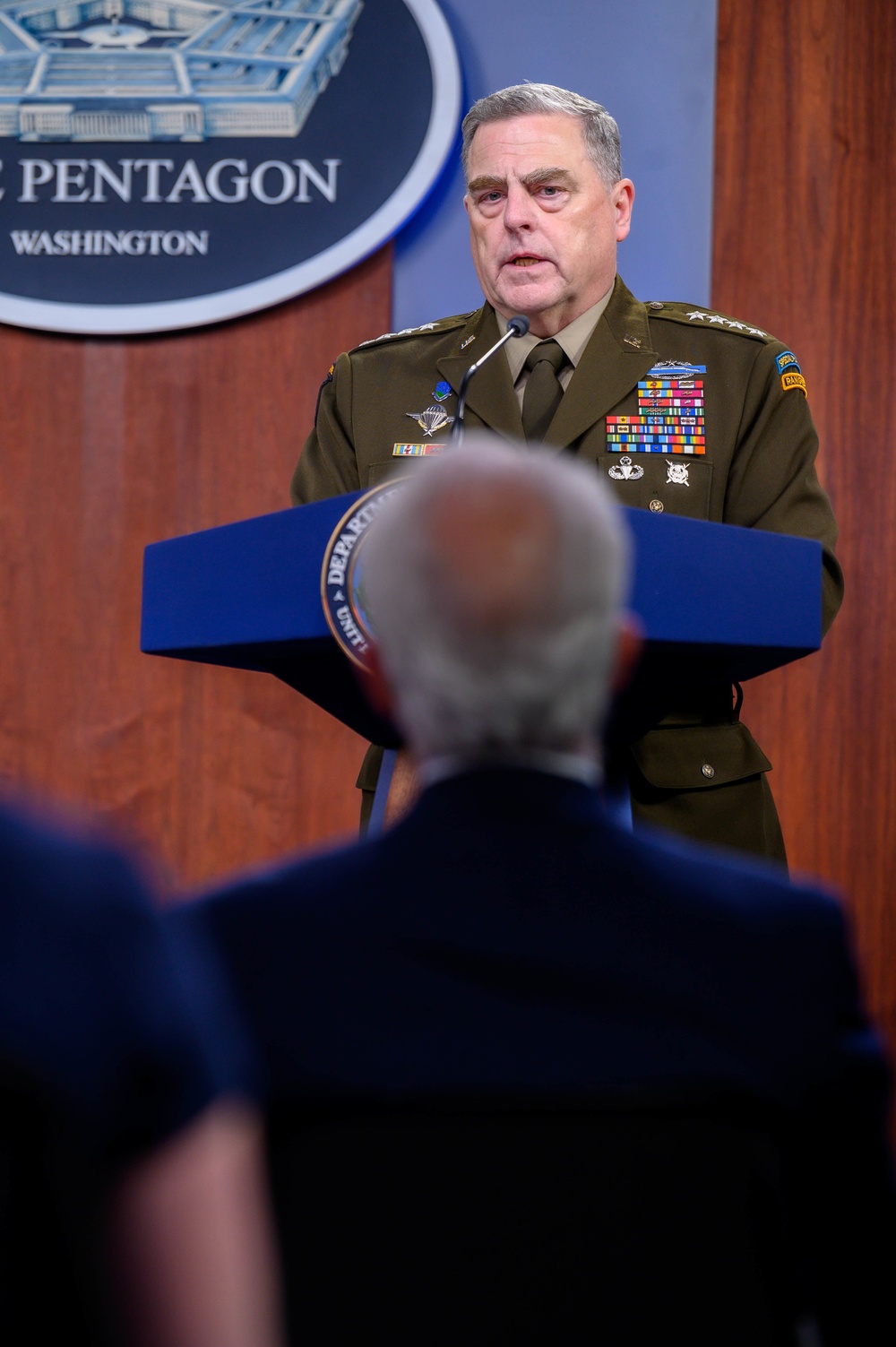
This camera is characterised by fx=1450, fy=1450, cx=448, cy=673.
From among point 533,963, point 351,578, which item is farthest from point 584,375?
point 533,963

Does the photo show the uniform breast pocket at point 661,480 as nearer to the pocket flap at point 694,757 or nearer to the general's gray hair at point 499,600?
the pocket flap at point 694,757

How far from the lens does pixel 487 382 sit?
1.81 metres

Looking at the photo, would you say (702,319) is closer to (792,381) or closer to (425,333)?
(792,381)

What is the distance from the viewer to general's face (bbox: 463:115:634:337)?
1.86m

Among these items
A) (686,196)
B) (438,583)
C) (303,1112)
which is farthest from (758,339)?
(303,1112)

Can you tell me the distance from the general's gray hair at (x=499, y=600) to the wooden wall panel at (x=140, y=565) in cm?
200

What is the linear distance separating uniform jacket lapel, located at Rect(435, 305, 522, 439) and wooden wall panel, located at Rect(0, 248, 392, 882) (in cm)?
78

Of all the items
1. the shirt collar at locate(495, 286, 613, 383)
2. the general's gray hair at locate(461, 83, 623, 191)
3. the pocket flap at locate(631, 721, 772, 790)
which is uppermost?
the general's gray hair at locate(461, 83, 623, 191)

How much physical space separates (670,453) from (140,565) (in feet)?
3.97

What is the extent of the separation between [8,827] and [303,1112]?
0.22m

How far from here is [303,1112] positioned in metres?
0.62

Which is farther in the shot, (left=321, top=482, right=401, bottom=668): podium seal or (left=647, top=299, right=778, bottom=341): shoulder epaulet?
(left=647, top=299, right=778, bottom=341): shoulder epaulet

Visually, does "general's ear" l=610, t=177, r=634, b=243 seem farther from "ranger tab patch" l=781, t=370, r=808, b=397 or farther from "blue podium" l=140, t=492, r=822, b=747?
"blue podium" l=140, t=492, r=822, b=747

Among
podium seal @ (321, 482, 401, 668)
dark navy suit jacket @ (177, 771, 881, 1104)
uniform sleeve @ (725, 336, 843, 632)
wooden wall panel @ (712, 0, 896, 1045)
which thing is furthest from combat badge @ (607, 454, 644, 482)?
dark navy suit jacket @ (177, 771, 881, 1104)
